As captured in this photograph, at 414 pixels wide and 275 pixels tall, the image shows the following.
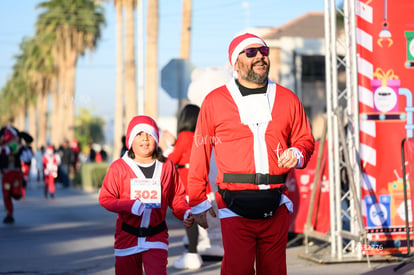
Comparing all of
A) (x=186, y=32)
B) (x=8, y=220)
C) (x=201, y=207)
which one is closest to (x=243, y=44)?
(x=201, y=207)

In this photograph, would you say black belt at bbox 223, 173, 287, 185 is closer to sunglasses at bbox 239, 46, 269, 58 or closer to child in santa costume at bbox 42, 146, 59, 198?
sunglasses at bbox 239, 46, 269, 58

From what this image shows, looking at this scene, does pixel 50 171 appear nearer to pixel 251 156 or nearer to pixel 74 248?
pixel 74 248

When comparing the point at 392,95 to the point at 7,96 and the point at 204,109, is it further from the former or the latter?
the point at 7,96

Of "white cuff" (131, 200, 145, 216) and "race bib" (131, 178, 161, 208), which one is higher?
"race bib" (131, 178, 161, 208)

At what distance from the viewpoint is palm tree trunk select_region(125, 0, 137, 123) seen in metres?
31.8

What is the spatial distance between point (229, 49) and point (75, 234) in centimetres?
907

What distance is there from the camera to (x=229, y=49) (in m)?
5.27

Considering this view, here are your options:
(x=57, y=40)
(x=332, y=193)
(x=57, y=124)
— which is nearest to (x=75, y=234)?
(x=332, y=193)

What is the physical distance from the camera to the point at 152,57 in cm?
2698

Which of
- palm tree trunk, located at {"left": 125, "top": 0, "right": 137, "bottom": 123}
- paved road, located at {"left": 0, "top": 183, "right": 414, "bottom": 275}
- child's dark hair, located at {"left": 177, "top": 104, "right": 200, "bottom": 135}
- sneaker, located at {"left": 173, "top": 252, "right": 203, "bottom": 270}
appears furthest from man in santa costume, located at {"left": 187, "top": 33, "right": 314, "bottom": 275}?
palm tree trunk, located at {"left": 125, "top": 0, "right": 137, "bottom": 123}

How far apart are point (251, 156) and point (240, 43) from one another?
2.34 feet

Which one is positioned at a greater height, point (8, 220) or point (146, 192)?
point (146, 192)

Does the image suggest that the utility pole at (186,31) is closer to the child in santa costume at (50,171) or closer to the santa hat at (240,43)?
the child in santa costume at (50,171)

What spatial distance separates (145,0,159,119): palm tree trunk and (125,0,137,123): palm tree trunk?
3.88 metres
